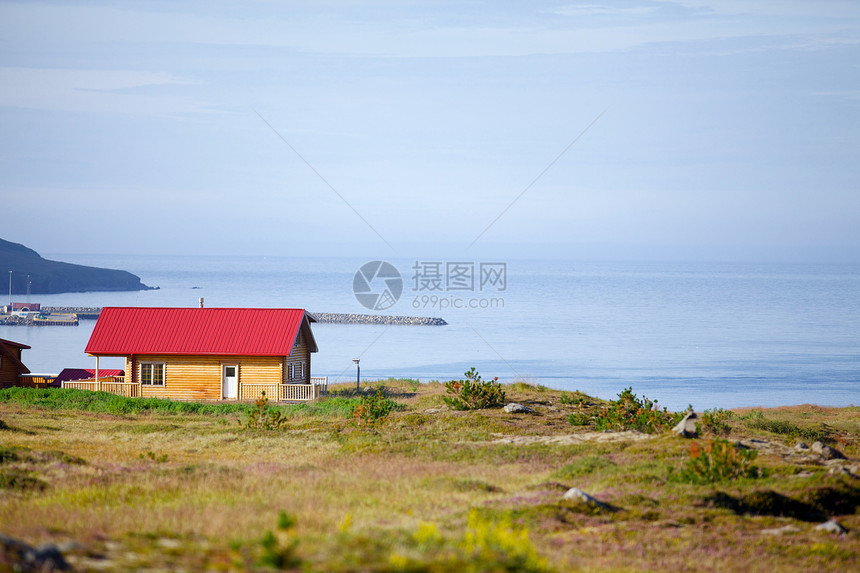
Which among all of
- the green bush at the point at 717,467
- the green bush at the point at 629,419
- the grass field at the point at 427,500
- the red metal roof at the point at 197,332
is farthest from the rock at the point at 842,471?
the red metal roof at the point at 197,332

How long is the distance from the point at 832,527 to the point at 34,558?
10.9 meters

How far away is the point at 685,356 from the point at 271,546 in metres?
80.5

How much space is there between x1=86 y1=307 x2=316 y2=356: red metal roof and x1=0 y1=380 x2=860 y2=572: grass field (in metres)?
12.6

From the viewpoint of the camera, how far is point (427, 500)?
44.3 feet

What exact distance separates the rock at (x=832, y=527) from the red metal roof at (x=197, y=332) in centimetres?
2886

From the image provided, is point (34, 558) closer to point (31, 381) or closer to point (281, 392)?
point (281, 392)

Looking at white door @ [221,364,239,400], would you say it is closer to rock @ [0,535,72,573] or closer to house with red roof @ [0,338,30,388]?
house with red roof @ [0,338,30,388]

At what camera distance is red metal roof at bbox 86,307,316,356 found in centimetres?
3834

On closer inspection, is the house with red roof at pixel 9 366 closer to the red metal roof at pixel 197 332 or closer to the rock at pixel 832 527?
the red metal roof at pixel 197 332

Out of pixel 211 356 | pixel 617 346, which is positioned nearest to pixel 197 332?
pixel 211 356

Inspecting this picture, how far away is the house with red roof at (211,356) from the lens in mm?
38312

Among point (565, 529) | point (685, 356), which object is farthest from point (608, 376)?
point (565, 529)

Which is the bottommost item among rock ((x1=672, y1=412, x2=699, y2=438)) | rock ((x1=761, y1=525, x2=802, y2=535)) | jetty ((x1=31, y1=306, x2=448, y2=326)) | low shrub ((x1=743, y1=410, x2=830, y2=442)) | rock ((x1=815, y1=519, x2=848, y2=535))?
low shrub ((x1=743, y1=410, x2=830, y2=442))

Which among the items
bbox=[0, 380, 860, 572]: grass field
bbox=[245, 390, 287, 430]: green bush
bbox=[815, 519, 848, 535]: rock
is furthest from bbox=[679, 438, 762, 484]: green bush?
bbox=[245, 390, 287, 430]: green bush
